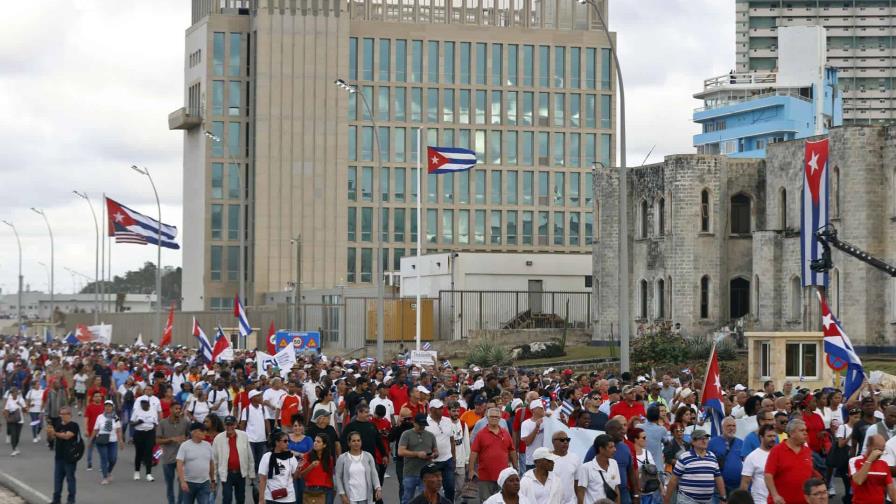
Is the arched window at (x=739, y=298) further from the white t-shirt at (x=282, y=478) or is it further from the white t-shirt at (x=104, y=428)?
the white t-shirt at (x=282, y=478)

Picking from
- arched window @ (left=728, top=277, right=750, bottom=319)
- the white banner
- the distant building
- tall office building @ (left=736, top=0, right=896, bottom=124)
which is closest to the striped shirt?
arched window @ (left=728, top=277, right=750, bottom=319)

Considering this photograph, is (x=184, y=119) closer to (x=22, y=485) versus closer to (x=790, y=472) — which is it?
(x=22, y=485)

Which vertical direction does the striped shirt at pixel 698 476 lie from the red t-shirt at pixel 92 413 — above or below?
above

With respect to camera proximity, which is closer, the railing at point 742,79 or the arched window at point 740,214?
the arched window at point 740,214

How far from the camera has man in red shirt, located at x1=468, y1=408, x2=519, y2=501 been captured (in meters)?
16.1

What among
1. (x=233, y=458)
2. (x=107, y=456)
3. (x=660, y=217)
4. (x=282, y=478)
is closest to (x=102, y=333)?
(x=660, y=217)

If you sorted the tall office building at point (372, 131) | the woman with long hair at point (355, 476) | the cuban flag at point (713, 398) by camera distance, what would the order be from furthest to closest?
the tall office building at point (372, 131), the cuban flag at point (713, 398), the woman with long hair at point (355, 476)

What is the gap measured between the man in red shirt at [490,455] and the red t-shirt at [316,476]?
150 cm

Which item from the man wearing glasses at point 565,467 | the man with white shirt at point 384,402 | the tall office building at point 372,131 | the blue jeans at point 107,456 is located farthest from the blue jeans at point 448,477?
the tall office building at point 372,131

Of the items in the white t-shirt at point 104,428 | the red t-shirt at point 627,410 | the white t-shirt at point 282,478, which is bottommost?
the white t-shirt at point 104,428

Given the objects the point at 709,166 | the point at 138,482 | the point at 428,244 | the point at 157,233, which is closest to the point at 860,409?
the point at 138,482

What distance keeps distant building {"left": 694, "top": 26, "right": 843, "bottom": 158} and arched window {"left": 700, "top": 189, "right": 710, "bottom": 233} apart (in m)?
54.2

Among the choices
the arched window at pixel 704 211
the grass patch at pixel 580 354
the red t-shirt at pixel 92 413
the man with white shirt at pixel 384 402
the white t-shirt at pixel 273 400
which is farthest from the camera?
the arched window at pixel 704 211

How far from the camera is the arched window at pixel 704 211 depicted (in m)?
57.9
